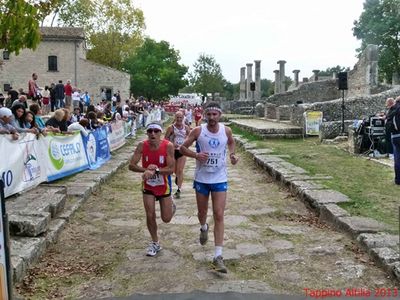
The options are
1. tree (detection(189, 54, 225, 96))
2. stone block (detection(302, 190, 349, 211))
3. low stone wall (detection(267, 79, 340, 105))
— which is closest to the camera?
stone block (detection(302, 190, 349, 211))

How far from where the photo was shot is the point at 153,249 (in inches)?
220

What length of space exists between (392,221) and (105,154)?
9.22 metres

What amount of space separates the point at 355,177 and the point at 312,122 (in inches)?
392

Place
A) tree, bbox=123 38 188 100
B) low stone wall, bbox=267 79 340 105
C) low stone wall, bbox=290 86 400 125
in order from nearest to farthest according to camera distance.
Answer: low stone wall, bbox=290 86 400 125, low stone wall, bbox=267 79 340 105, tree, bbox=123 38 188 100

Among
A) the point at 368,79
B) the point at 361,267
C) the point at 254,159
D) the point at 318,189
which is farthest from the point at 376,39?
the point at 361,267

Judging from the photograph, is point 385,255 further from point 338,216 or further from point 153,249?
point 153,249

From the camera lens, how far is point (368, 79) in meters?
30.2

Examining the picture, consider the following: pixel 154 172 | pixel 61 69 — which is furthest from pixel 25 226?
pixel 61 69

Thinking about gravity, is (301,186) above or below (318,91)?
below

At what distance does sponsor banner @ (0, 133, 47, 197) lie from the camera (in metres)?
7.27

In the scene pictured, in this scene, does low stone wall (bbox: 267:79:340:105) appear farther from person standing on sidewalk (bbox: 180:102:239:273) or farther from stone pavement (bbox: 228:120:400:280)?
person standing on sidewalk (bbox: 180:102:239:273)

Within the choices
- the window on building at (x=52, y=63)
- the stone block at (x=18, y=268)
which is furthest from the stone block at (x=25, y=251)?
the window on building at (x=52, y=63)

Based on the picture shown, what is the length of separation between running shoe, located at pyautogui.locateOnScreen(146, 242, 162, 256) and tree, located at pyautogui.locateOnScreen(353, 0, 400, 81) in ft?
176

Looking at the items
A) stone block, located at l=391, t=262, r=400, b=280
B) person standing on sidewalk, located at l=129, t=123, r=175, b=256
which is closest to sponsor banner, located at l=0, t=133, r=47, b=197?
person standing on sidewalk, located at l=129, t=123, r=175, b=256
